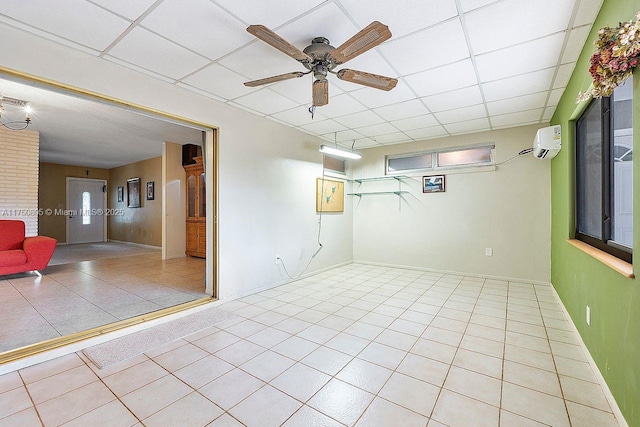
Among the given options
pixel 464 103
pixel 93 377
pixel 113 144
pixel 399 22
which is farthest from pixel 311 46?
pixel 113 144

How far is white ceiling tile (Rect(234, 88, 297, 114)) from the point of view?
10.8 ft

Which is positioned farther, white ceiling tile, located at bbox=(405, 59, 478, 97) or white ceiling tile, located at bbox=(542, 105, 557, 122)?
white ceiling tile, located at bbox=(542, 105, 557, 122)

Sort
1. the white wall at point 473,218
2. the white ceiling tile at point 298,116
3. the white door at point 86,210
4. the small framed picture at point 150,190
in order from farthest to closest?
the white door at point 86,210 < the small framed picture at point 150,190 < the white wall at point 473,218 < the white ceiling tile at point 298,116

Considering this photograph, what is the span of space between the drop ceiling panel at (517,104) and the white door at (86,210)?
1178 cm

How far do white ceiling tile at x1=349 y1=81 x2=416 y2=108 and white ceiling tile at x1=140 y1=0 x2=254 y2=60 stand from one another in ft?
4.75

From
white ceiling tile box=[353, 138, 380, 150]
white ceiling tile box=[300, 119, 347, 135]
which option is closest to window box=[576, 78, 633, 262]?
white ceiling tile box=[300, 119, 347, 135]

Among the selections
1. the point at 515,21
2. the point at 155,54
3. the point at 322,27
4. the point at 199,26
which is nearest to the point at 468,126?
the point at 515,21

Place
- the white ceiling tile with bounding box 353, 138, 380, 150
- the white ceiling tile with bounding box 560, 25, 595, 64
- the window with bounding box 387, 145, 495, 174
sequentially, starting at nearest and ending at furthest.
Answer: the white ceiling tile with bounding box 560, 25, 595, 64, the window with bounding box 387, 145, 495, 174, the white ceiling tile with bounding box 353, 138, 380, 150

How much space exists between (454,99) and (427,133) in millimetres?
1499

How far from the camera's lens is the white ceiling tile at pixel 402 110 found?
3.58 m

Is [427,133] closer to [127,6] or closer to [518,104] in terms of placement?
[518,104]

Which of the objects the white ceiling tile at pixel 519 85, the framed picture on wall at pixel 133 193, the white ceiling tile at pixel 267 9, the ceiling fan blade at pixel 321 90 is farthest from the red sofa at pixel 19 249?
the white ceiling tile at pixel 519 85

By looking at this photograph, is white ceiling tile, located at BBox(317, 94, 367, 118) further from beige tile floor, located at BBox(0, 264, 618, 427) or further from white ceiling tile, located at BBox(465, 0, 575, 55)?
beige tile floor, located at BBox(0, 264, 618, 427)

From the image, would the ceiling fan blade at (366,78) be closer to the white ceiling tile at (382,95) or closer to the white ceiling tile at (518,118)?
the white ceiling tile at (382,95)
